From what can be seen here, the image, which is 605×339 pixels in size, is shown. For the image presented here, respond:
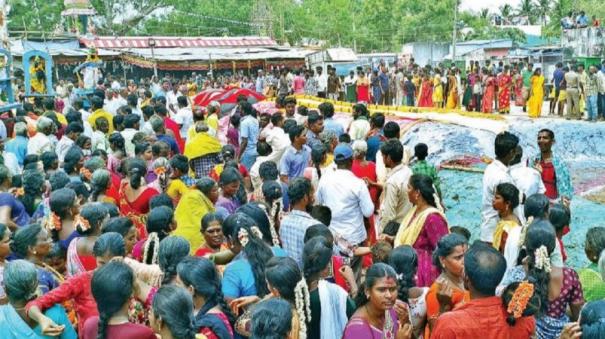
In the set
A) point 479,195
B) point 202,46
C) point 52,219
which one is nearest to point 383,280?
point 52,219

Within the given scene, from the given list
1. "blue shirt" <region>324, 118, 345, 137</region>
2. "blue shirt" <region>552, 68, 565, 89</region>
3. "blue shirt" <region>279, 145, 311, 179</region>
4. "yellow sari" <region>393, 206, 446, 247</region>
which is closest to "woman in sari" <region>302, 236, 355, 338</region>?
"yellow sari" <region>393, 206, 446, 247</region>

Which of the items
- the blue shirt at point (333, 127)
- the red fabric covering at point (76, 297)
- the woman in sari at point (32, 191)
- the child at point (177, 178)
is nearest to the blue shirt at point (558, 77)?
the blue shirt at point (333, 127)

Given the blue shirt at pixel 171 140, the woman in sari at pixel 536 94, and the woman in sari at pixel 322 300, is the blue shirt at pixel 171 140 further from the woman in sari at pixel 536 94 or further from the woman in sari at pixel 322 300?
the woman in sari at pixel 536 94

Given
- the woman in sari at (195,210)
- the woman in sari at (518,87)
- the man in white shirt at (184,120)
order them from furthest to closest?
the woman in sari at (518,87)
the man in white shirt at (184,120)
the woman in sari at (195,210)

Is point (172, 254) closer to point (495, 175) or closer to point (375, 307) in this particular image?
point (375, 307)

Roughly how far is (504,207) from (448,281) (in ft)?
A: 4.50

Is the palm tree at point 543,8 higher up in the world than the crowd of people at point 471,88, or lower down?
higher up

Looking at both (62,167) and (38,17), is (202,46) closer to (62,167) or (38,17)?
(38,17)

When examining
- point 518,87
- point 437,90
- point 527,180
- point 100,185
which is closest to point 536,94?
point 518,87

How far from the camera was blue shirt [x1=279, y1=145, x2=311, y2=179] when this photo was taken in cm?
795

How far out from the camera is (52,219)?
5.37m

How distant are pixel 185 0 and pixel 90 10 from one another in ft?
42.1

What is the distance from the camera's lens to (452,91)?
20.2 metres

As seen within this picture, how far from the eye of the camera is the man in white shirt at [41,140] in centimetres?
912
